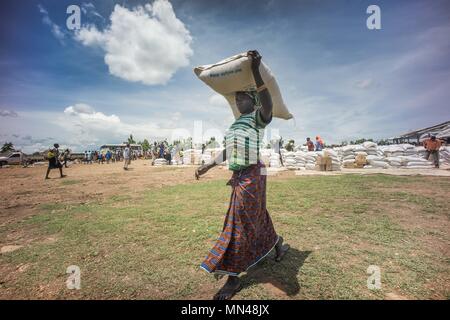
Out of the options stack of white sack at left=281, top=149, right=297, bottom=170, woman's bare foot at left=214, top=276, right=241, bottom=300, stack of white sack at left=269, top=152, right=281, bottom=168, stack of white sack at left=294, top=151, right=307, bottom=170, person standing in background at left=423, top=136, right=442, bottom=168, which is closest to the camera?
woman's bare foot at left=214, top=276, right=241, bottom=300

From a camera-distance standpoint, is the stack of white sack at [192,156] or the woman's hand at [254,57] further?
the stack of white sack at [192,156]

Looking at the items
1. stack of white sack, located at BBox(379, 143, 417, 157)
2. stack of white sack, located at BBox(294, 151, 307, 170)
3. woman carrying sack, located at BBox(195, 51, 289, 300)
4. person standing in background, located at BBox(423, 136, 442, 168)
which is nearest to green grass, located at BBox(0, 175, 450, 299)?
woman carrying sack, located at BBox(195, 51, 289, 300)

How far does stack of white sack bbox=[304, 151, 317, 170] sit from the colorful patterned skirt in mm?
10985

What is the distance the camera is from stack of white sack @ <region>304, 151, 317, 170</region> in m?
12.1

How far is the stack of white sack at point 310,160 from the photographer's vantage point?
12.1 meters

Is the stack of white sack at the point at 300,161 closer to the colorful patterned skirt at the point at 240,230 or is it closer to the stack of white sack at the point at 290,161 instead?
the stack of white sack at the point at 290,161

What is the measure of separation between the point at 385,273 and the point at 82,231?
13.5 ft

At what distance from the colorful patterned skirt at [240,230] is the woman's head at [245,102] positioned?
1.78ft

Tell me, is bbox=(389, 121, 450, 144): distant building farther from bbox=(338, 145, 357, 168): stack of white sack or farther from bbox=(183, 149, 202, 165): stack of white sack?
bbox=(183, 149, 202, 165): stack of white sack

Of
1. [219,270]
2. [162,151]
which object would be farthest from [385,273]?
[162,151]

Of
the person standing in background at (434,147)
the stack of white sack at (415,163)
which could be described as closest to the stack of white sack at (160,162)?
the stack of white sack at (415,163)

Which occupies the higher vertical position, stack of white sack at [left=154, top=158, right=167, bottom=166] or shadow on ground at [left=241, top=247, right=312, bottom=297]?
stack of white sack at [left=154, top=158, right=167, bottom=166]
